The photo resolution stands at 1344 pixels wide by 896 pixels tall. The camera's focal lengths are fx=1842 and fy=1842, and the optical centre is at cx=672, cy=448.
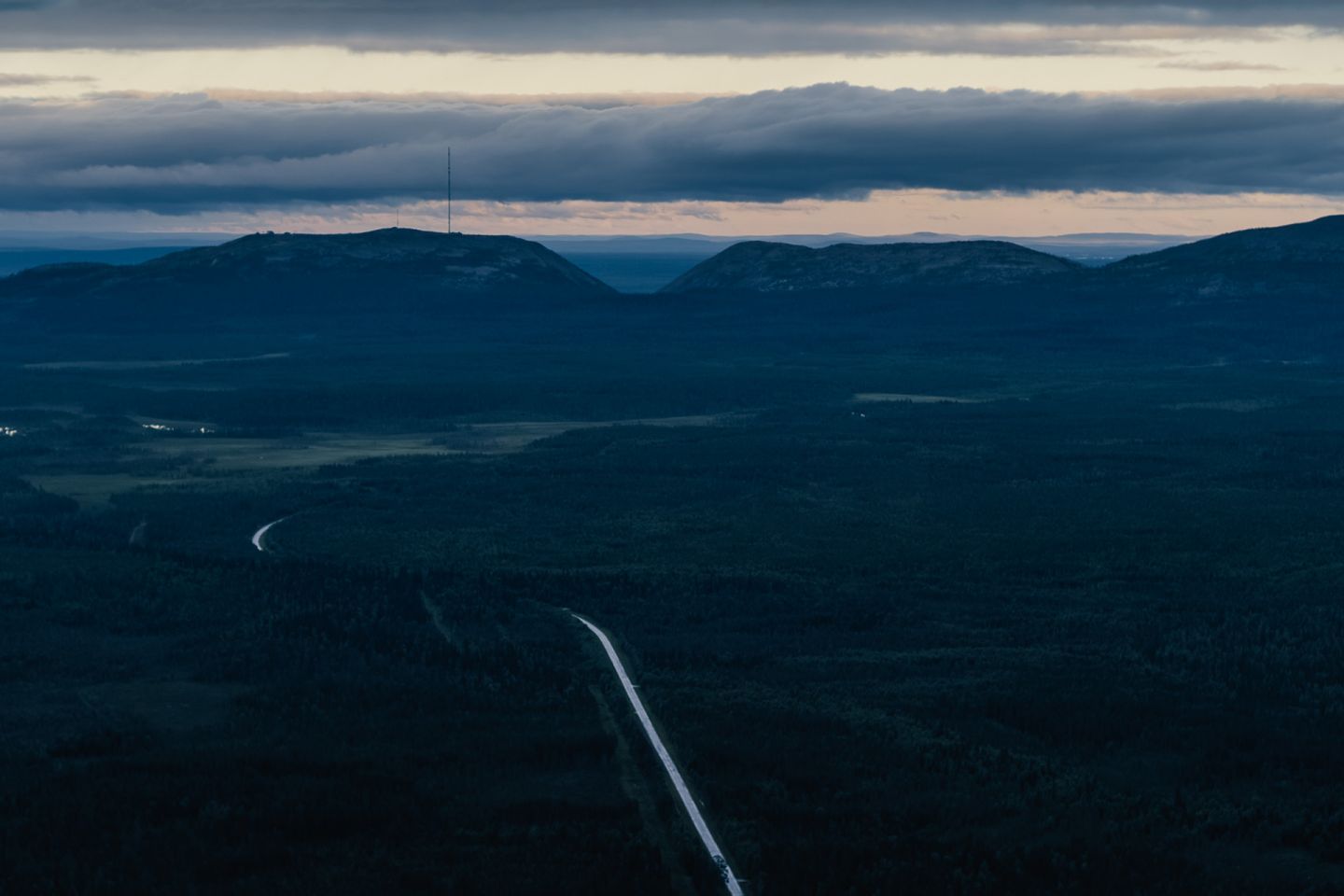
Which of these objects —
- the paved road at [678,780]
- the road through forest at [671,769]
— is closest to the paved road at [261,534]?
the road through forest at [671,769]

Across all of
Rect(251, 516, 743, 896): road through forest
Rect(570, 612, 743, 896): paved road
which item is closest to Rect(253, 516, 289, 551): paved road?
Rect(251, 516, 743, 896): road through forest

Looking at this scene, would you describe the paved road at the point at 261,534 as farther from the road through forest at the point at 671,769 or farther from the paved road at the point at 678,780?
the paved road at the point at 678,780

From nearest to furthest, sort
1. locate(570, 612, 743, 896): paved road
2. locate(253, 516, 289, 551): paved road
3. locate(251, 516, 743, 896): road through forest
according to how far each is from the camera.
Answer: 1. locate(570, 612, 743, 896): paved road
2. locate(251, 516, 743, 896): road through forest
3. locate(253, 516, 289, 551): paved road

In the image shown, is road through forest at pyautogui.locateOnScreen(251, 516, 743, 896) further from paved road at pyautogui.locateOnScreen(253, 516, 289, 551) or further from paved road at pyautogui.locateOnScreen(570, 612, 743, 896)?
paved road at pyautogui.locateOnScreen(253, 516, 289, 551)

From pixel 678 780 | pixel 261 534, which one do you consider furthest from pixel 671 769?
pixel 261 534

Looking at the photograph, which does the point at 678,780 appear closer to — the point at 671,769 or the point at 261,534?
the point at 671,769
